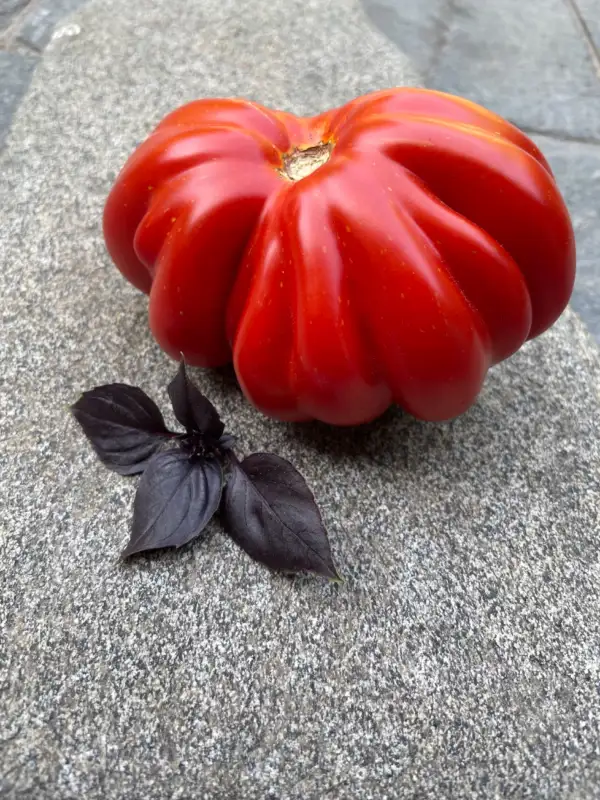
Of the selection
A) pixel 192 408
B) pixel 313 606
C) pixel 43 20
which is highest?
pixel 43 20

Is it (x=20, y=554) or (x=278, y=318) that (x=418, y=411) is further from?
(x=20, y=554)

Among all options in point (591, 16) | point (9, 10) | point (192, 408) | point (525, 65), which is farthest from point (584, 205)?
point (9, 10)

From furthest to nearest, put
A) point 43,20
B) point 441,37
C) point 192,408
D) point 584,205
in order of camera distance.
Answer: point 441,37
point 43,20
point 584,205
point 192,408

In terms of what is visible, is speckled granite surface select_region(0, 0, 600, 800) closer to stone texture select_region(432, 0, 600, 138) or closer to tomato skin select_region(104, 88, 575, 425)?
tomato skin select_region(104, 88, 575, 425)

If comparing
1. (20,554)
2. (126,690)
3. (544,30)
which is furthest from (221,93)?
(126,690)

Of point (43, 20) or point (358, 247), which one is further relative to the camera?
point (43, 20)

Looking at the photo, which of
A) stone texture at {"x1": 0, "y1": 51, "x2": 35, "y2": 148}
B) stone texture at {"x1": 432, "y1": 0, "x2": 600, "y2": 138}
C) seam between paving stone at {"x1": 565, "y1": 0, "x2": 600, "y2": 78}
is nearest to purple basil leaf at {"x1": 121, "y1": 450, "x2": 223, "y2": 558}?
stone texture at {"x1": 0, "y1": 51, "x2": 35, "y2": 148}

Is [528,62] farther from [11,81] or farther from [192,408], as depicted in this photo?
[192,408]

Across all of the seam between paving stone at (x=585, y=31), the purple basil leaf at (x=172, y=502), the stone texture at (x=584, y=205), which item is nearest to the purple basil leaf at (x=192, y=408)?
the purple basil leaf at (x=172, y=502)
